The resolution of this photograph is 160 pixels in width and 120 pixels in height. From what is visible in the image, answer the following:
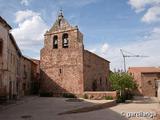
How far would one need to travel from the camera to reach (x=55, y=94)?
35.3m

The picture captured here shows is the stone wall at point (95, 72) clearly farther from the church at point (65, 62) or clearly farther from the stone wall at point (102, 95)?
the stone wall at point (102, 95)

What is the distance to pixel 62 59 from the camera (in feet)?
117

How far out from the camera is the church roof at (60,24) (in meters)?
35.8

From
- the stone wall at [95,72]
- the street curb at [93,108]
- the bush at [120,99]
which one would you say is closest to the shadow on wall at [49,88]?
the stone wall at [95,72]

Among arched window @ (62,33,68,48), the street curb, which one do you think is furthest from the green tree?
arched window @ (62,33,68,48)

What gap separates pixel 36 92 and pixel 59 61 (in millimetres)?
7910

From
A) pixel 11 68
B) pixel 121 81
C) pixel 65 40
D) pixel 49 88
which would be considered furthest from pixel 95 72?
pixel 11 68

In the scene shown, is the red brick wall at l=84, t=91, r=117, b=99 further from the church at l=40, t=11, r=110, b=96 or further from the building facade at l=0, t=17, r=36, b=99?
the building facade at l=0, t=17, r=36, b=99

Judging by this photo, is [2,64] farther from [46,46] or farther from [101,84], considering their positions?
[101,84]

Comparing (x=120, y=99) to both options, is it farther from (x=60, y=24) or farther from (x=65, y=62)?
(x=60, y=24)

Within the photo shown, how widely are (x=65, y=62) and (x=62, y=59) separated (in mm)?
663

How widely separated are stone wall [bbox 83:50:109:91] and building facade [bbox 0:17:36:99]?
8599 mm

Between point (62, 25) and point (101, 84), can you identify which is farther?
point (101, 84)

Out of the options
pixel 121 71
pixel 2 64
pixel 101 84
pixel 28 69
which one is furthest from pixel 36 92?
pixel 2 64
